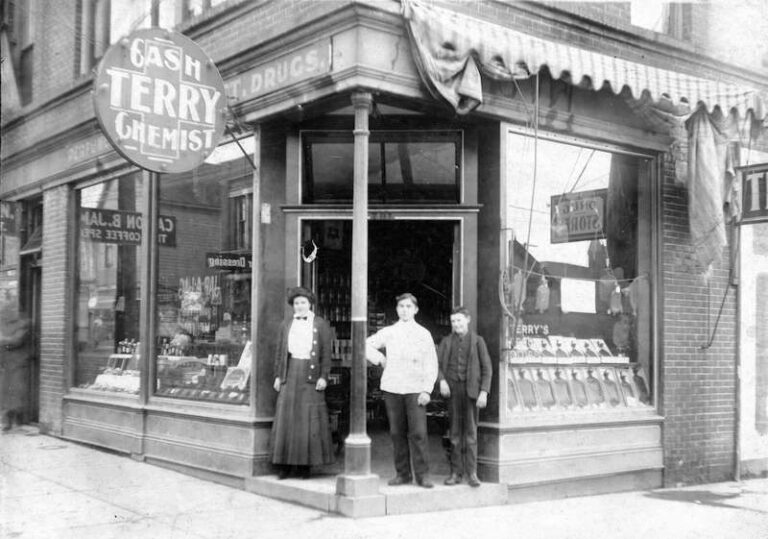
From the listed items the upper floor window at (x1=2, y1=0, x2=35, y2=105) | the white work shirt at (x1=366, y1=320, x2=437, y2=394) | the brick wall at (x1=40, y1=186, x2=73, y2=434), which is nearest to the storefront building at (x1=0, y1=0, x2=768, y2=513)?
the white work shirt at (x1=366, y1=320, x2=437, y2=394)

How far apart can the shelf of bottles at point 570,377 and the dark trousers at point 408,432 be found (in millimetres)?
1048

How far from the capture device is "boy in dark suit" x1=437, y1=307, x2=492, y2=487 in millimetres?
7559

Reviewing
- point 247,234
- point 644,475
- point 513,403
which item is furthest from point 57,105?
point 644,475

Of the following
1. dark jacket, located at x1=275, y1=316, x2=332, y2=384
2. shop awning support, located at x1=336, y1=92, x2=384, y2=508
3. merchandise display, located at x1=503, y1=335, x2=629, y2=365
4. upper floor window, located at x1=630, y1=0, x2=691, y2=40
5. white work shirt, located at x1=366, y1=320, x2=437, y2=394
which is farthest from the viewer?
upper floor window, located at x1=630, y1=0, x2=691, y2=40

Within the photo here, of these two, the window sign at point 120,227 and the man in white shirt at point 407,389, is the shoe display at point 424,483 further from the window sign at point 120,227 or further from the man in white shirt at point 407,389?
the window sign at point 120,227

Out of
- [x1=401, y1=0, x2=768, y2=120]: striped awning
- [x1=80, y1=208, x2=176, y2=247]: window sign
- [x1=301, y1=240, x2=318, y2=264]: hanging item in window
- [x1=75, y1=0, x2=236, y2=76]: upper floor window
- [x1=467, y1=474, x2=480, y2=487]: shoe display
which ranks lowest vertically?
→ [x1=467, y1=474, x2=480, y2=487]: shoe display

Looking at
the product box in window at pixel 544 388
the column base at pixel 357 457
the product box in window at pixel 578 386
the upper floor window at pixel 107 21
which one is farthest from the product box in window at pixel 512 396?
the upper floor window at pixel 107 21

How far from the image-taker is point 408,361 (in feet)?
24.9

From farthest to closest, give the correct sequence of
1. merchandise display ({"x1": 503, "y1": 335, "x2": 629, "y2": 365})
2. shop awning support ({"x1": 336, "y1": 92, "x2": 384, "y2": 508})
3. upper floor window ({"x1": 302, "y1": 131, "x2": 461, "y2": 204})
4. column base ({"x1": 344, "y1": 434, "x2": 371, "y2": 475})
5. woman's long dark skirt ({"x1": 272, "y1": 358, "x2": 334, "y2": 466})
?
merchandise display ({"x1": 503, "y1": 335, "x2": 629, "y2": 365})
upper floor window ({"x1": 302, "y1": 131, "x2": 461, "y2": 204})
woman's long dark skirt ({"x1": 272, "y1": 358, "x2": 334, "y2": 466})
shop awning support ({"x1": 336, "y1": 92, "x2": 384, "y2": 508})
column base ({"x1": 344, "y1": 434, "x2": 371, "y2": 475})

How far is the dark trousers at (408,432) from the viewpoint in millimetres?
7461

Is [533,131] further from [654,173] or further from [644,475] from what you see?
[644,475]

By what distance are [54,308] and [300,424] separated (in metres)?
5.53

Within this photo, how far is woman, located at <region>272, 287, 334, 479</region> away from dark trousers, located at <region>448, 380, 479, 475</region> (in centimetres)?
117

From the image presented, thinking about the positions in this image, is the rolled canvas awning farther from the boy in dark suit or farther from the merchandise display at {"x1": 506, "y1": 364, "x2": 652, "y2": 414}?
the boy in dark suit
